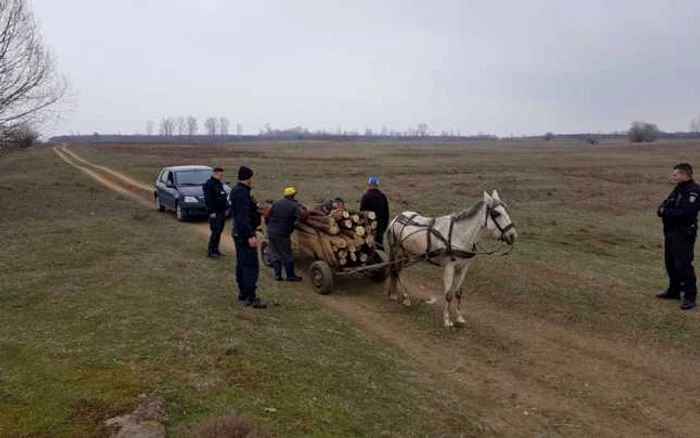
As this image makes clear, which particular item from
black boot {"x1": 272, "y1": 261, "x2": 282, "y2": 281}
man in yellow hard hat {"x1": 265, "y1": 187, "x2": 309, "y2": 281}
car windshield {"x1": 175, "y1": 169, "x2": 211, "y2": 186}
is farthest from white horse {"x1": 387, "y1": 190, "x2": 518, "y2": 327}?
car windshield {"x1": 175, "y1": 169, "x2": 211, "y2": 186}

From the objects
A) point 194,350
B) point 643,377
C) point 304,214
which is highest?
→ point 304,214

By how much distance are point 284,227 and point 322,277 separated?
4.52ft

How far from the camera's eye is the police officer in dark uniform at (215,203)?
14008 millimetres

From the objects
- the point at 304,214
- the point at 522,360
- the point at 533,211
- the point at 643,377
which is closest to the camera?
the point at 643,377

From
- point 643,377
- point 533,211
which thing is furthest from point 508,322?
point 533,211

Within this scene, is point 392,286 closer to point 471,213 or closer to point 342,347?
point 471,213

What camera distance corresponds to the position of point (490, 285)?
1241cm

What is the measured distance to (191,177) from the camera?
21266 millimetres

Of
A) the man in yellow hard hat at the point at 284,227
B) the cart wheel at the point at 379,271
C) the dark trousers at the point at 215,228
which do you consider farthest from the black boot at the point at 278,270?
the dark trousers at the point at 215,228

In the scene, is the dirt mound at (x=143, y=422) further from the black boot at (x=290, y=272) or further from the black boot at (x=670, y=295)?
the black boot at (x=670, y=295)

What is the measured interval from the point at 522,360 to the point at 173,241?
10834 mm

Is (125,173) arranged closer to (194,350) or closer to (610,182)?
(610,182)

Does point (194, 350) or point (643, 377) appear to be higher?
point (194, 350)

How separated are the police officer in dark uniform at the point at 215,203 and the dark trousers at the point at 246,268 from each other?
4.17 metres
